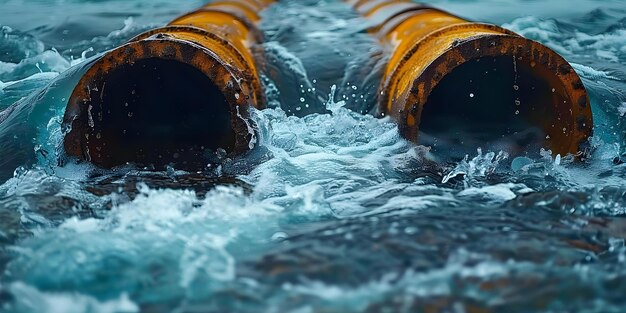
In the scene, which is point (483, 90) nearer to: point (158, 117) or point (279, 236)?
point (158, 117)

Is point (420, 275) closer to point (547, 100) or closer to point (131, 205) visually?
point (131, 205)

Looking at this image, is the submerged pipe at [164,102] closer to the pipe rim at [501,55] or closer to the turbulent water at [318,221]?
the turbulent water at [318,221]

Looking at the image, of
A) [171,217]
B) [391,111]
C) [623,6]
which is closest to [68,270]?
[171,217]

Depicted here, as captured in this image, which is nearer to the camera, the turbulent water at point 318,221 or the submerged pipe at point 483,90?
the turbulent water at point 318,221

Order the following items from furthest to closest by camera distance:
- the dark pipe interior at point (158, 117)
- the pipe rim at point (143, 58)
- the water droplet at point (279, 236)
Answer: the dark pipe interior at point (158, 117), the pipe rim at point (143, 58), the water droplet at point (279, 236)

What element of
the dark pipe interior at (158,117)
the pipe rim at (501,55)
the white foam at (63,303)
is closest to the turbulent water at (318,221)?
the white foam at (63,303)

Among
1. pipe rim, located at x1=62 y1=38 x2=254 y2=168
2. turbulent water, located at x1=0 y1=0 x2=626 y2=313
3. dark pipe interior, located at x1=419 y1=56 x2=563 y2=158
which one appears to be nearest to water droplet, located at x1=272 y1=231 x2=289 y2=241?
turbulent water, located at x1=0 y1=0 x2=626 y2=313

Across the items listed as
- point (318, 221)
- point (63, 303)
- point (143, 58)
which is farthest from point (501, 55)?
point (63, 303)
